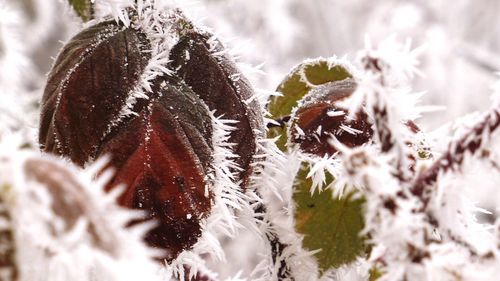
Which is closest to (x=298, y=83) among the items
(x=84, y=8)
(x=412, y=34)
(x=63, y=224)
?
(x=84, y=8)

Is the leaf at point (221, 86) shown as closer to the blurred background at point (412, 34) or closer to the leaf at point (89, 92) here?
the leaf at point (89, 92)

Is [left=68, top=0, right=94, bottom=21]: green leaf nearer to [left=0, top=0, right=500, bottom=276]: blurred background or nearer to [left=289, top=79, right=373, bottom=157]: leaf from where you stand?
[left=289, top=79, right=373, bottom=157]: leaf

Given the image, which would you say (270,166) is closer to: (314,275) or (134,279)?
(314,275)

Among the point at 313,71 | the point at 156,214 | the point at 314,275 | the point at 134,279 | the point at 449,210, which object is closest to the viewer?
the point at 134,279

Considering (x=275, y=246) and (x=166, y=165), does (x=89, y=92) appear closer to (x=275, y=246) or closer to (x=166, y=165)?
(x=166, y=165)

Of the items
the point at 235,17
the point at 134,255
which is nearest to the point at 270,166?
the point at 134,255

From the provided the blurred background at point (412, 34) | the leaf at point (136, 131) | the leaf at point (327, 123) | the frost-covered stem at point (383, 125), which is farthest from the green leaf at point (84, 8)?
the blurred background at point (412, 34)
